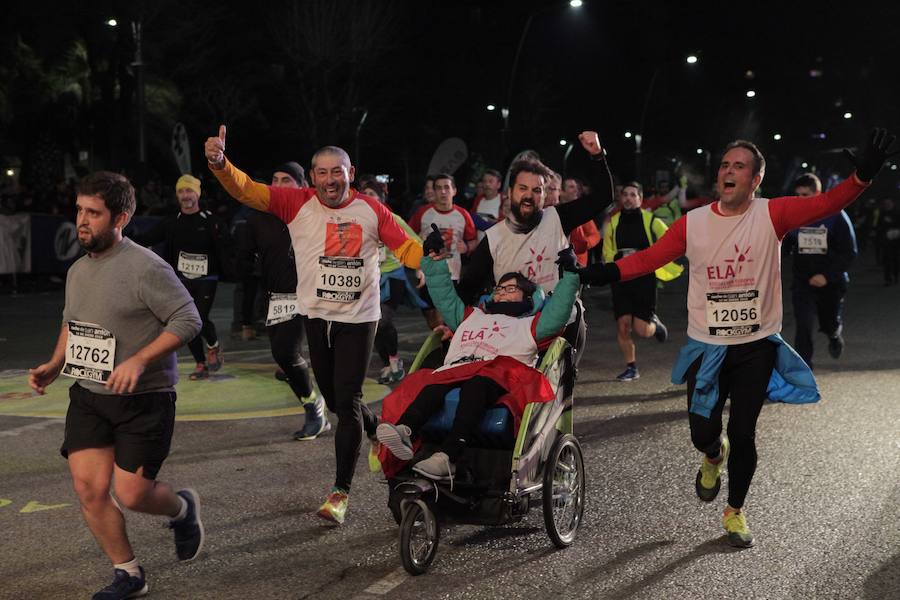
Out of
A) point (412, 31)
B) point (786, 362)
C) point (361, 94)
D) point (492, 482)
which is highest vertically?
point (412, 31)

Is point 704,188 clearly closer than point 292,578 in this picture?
No

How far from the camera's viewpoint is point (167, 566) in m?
5.39

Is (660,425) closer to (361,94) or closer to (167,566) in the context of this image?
(167,566)

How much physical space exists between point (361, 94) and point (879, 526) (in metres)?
43.8

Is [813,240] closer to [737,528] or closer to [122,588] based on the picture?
[737,528]

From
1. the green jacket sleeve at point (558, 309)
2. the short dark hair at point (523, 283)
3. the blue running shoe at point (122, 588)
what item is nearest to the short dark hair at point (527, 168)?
the short dark hair at point (523, 283)

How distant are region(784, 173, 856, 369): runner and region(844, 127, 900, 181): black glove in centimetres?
481

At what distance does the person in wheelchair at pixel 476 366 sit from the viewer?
5.51 metres

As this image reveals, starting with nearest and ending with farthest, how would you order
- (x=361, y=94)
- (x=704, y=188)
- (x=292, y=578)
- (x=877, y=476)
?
(x=292, y=578) < (x=877, y=476) < (x=361, y=94) < (x=704, y=188)

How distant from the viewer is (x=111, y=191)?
190 inches

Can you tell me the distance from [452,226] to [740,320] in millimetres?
6240

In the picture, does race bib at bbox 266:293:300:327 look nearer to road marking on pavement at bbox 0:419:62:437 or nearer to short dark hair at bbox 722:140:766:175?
road marking on pavement at bbox 0:419:62:437

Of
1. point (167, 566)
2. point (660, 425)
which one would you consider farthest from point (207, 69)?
point (167, 566)

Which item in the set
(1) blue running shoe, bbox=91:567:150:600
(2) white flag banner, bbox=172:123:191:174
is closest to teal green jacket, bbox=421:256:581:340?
(1) blue running shoe, bbox=91:567:150:600
